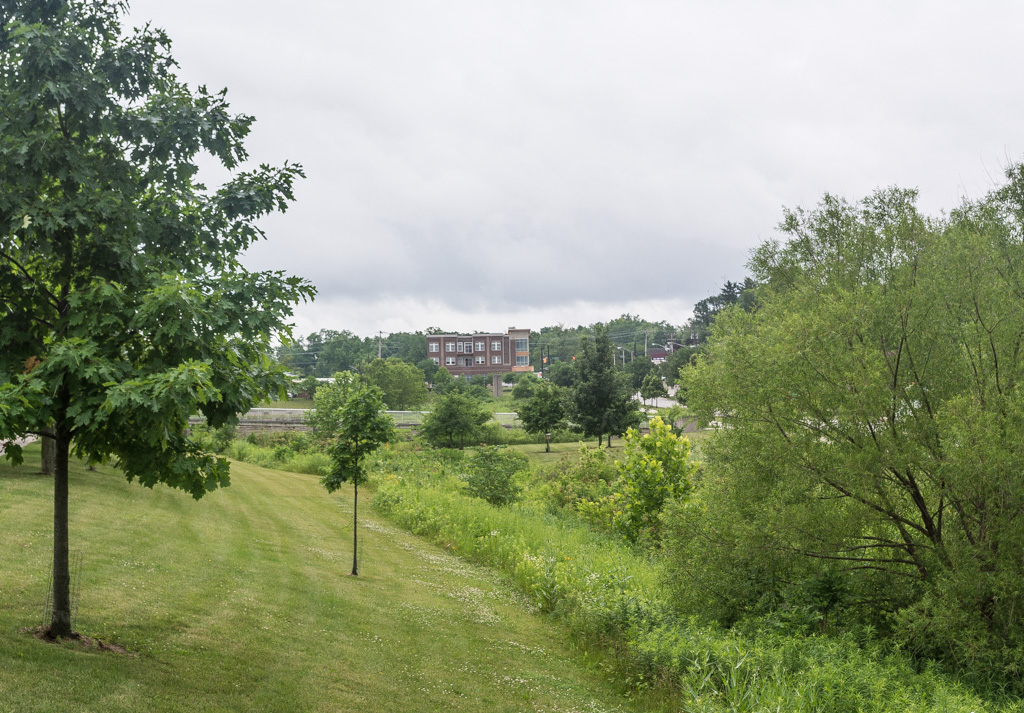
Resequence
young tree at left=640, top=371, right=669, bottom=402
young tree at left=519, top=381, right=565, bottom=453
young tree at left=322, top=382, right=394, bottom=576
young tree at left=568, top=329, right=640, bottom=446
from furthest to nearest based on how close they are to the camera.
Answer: young tree at left=640, top=371, right=669, bottom=402 < young tree at left=519, top=381, right=565, bottom=453 < young tree at left=568, top=329, right=640, bottom=446 < young tree at left=322, top=382, right=394, bottom=576

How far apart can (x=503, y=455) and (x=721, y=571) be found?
15.3m

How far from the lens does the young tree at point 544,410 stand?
42.2 m

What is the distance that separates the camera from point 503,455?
81.1 ft

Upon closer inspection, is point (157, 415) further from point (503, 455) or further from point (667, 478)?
point (503, 455)

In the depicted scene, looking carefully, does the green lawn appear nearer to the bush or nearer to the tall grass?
the tall grass

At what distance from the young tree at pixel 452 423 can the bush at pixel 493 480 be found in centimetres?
1343

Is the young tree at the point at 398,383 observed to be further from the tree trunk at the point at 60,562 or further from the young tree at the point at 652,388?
the tree trunk at the point at 60,562

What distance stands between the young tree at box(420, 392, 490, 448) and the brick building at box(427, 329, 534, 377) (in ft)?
176

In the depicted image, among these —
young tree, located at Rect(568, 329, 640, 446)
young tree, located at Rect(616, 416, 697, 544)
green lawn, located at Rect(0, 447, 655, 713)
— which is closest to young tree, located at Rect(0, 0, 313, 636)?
green lawn, located at Rect(0, 447, 655, 713)

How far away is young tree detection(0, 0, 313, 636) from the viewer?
6.61 meters

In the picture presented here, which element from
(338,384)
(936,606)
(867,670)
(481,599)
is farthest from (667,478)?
(338,384)

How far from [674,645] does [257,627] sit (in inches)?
221

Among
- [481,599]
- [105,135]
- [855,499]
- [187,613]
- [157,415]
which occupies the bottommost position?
[481,599]

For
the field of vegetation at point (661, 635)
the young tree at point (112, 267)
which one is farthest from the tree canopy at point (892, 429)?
the young tree at point (112, 267)
